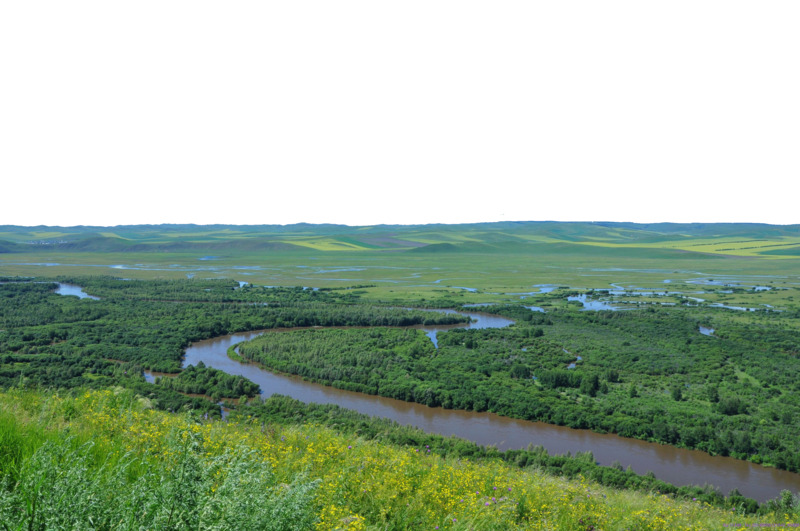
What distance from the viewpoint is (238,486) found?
358 centimetres

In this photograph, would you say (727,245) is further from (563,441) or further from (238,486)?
(238,486)

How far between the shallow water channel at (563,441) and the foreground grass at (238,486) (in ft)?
30.2

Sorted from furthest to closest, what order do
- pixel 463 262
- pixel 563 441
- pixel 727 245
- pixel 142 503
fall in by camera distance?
pixel 727 245
pixel 463 262
pixel 563 441
pixel 142 503

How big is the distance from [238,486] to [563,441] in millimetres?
17390

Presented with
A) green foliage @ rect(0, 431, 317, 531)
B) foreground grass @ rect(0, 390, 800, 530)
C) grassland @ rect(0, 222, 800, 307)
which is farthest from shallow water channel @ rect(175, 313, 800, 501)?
grassland @ rect(0, 222, 800, 307)

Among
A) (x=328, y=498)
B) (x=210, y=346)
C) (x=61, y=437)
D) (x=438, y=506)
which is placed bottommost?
(x=210, y=346)

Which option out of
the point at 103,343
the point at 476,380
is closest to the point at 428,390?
the point at 476,380

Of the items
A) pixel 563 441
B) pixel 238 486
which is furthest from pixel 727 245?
pixel 238 486

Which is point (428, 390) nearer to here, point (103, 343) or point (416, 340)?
point (416, 340)

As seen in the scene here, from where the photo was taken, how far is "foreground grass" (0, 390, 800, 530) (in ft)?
10.0

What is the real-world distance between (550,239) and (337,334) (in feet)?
509

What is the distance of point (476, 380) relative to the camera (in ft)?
81.1

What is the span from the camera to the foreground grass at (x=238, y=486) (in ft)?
10.0

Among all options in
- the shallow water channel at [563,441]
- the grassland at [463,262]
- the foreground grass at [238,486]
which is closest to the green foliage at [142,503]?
the foreground grass at [238,486]
